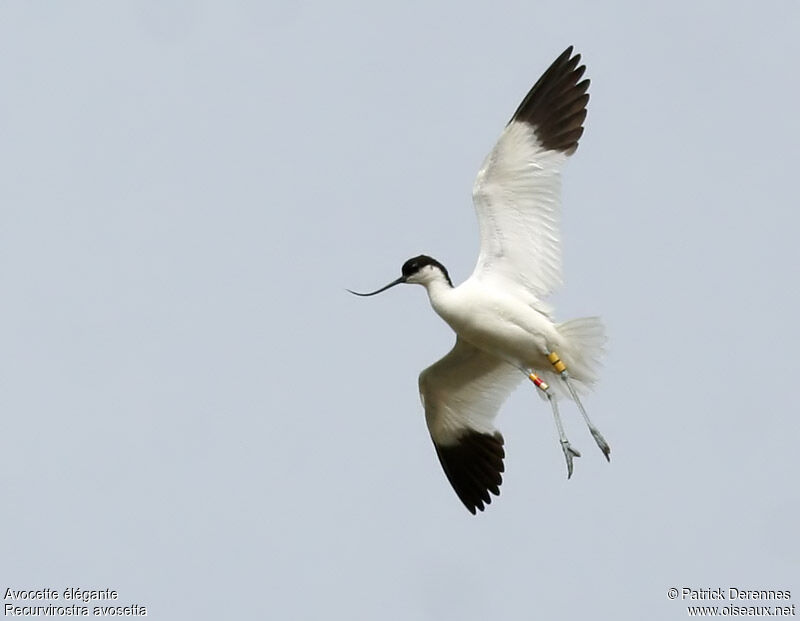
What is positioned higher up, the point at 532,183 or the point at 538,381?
the point at 532,183

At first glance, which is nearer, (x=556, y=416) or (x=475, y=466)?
(x=556, y=416)

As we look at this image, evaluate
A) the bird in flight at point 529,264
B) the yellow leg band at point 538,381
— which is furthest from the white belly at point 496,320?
the yellow leg band at point 538,381

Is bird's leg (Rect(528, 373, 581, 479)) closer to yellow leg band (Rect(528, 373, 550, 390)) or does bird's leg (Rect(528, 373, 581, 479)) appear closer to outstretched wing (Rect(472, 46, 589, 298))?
yellow leg band (Rect(528, 373, 550, 390))

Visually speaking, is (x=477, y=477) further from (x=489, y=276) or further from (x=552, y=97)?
(x=552, y=97)

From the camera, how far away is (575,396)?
11805mm

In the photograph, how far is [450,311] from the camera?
11.5 metres

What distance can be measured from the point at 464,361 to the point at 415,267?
1123 mm

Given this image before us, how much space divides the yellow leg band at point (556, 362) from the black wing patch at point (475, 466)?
1.30 m

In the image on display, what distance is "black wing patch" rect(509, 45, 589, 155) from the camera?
454 inches

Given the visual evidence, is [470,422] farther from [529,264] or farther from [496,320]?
[529,264]

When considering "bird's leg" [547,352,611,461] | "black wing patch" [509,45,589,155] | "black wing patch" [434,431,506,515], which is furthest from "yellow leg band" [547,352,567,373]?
"black wing patch" [509,45,589,155]

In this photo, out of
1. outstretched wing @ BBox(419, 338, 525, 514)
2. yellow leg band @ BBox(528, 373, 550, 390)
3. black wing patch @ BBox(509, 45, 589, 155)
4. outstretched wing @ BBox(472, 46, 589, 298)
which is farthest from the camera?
outstretched wing @ BBox(419, 338, 525, 514)

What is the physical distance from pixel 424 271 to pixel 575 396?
1.65 meters

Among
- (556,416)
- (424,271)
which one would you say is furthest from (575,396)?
(424,271)
